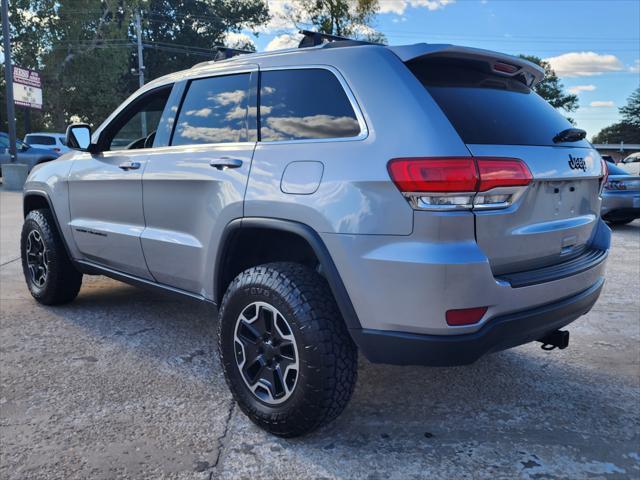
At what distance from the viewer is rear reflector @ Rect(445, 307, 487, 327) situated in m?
2.28

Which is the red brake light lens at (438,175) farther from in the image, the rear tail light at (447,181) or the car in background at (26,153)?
the car in background at (26,153)

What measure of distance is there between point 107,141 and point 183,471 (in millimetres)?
2567

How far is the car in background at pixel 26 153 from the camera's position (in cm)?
1900

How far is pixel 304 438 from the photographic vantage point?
8.92 feet

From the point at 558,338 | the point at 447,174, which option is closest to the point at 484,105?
the point at 447,174

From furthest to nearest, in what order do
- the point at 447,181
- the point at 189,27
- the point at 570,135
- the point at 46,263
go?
the point at 189,27, the point at 46,263, the point at 570,135, the point at 447,181

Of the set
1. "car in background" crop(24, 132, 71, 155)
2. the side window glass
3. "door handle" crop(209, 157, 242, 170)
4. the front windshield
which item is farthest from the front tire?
"car in background" crop(24, 132, 71, 155)

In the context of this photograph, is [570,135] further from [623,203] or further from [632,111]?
[632,111]

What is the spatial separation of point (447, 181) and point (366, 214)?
347mm

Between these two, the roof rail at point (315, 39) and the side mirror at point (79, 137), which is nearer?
the roof rail at point (315, 39)

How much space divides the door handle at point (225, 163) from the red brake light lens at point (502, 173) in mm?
1232

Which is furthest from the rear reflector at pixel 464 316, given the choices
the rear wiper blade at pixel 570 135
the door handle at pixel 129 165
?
the door handle at pixel 129 165

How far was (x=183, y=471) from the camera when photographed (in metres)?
2.44

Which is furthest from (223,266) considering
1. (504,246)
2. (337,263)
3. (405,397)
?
(504,246)
